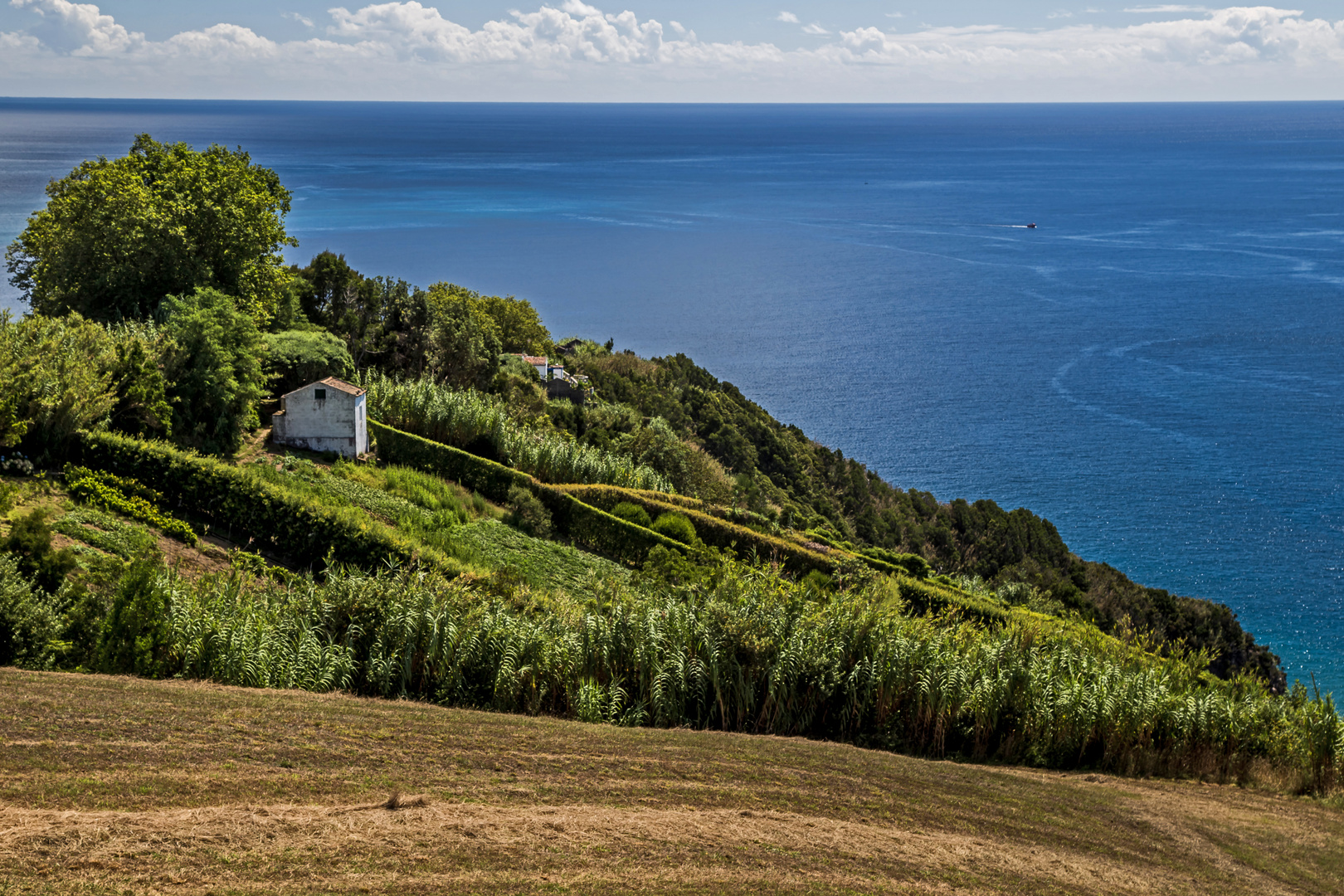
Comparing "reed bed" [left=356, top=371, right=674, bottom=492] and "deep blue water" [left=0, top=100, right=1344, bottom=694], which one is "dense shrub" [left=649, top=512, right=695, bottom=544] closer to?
"reed bed" [left=356, top=371, right=674, bottom=492]

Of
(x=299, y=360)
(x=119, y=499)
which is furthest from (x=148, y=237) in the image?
(x=119, y=499)

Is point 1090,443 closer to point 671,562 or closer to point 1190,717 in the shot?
point 671,562

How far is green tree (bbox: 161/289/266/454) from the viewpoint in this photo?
30.6 metres

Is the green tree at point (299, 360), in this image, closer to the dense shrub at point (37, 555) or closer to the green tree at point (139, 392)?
the green tree at point (139, 392)

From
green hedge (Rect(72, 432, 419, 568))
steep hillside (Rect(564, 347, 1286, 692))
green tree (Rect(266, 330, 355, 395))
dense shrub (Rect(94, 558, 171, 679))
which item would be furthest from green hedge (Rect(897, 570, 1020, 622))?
green tree (Rect(266, 330, 355, 395))

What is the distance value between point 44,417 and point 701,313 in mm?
87656

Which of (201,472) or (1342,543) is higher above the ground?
(201,472)

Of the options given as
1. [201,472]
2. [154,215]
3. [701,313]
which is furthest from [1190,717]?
[701,313]

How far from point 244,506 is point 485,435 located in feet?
38.9

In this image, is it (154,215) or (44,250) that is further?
(44,250)

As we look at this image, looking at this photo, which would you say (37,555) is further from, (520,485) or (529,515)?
(520,485)

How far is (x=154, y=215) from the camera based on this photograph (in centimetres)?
3712

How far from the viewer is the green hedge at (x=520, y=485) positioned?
31578mm

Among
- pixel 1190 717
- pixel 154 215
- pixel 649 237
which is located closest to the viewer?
pixel 1190 717
